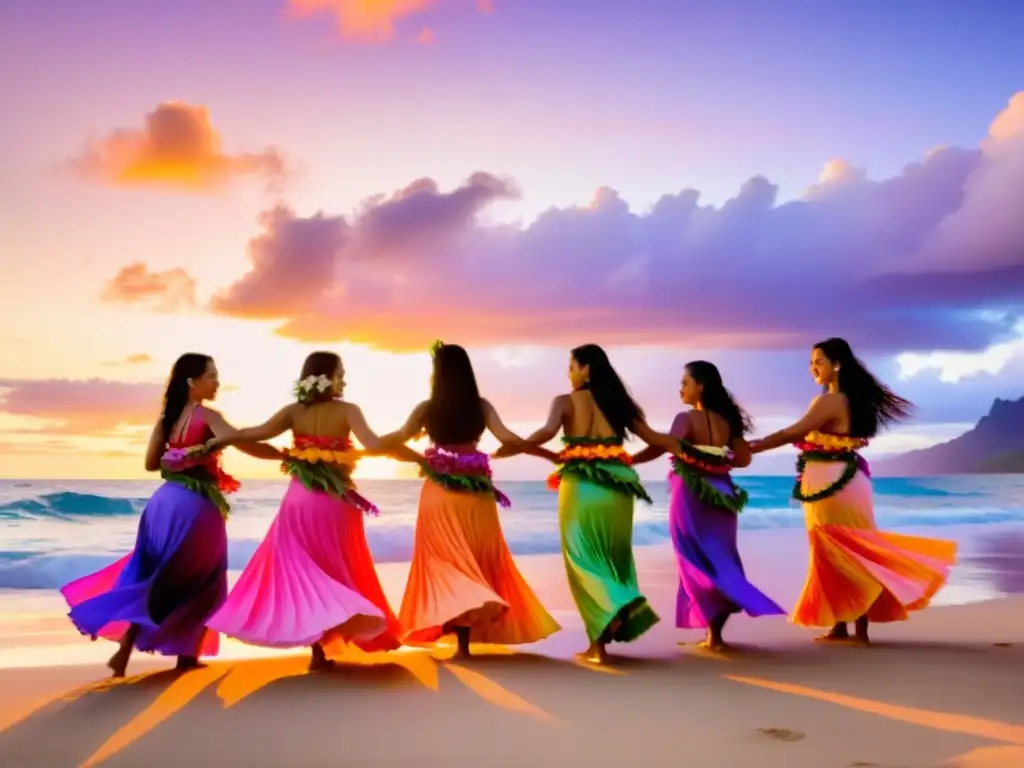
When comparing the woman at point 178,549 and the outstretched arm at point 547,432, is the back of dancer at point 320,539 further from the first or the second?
the outstretched arm at point 547,432

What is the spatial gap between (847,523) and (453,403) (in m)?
3.36

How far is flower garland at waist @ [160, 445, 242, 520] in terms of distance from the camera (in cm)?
740

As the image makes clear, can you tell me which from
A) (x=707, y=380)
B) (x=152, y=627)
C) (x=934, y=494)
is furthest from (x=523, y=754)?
(x=934, y=494)

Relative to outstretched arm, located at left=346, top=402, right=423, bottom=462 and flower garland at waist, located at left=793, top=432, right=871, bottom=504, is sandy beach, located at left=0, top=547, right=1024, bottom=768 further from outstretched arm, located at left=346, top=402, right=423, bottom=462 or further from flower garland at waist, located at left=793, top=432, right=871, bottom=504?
outstretched arm, located at left=346, top=402, right=423, bottom=462

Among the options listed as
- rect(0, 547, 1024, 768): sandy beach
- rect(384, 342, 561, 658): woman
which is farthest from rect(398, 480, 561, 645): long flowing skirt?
rect(0, 547, 1024, 768): sandy beach

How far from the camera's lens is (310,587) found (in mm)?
7145

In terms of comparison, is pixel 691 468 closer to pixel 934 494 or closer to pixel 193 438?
pixel 193 438

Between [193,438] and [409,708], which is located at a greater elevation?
[193,438]

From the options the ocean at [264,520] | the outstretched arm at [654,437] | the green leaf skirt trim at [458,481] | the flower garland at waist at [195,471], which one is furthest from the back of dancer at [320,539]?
the ocean at [264,520]

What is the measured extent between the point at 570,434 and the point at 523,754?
3.08 m

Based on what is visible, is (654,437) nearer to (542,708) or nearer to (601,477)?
(601,477)

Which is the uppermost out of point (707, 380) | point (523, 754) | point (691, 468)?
point (707, 380)

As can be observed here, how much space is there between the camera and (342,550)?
7.44 m

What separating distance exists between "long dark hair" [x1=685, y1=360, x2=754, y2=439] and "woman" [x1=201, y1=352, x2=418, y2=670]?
2.55 meters
